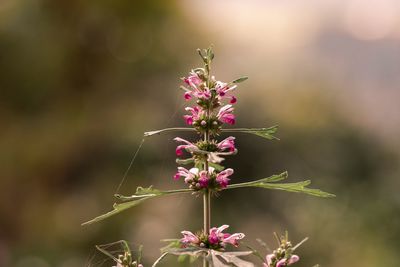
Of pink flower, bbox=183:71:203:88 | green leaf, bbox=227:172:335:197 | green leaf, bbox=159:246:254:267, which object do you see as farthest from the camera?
pink flower, bbox=183:71:203:88

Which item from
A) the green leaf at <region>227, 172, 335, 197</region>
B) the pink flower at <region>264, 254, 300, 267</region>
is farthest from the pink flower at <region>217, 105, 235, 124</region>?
the pink flower at <region>264, 254, 300, 267</region>

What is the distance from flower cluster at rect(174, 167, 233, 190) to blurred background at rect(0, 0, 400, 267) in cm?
726

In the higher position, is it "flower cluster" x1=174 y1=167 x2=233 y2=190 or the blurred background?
"flower cluster" x1=174 y1=167 x2=233 y2=190

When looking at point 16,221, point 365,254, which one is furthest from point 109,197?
point 365,254

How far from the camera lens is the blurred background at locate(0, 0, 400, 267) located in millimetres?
9891

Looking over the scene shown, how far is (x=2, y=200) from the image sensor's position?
12.4m

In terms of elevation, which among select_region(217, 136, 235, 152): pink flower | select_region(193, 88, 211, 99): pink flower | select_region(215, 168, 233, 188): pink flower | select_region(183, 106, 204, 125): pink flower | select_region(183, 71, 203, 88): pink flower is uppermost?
select_region(183, 71, 203, 88): pink flower

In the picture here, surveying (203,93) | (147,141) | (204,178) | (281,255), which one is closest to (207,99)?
(203,93)

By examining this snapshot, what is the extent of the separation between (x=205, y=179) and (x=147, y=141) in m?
9.76

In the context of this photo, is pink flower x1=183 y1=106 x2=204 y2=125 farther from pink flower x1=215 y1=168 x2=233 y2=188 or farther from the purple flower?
the purple flower

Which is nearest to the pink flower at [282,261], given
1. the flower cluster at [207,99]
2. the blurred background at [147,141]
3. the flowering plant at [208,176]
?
the flowering plant at [208,176]

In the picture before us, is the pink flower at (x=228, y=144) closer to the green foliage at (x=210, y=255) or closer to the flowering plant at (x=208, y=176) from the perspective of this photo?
the flowering plant at (x=208, y=176)

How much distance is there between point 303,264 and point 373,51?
26420 mm

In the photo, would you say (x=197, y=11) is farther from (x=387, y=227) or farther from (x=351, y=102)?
(x=387, y=227)
